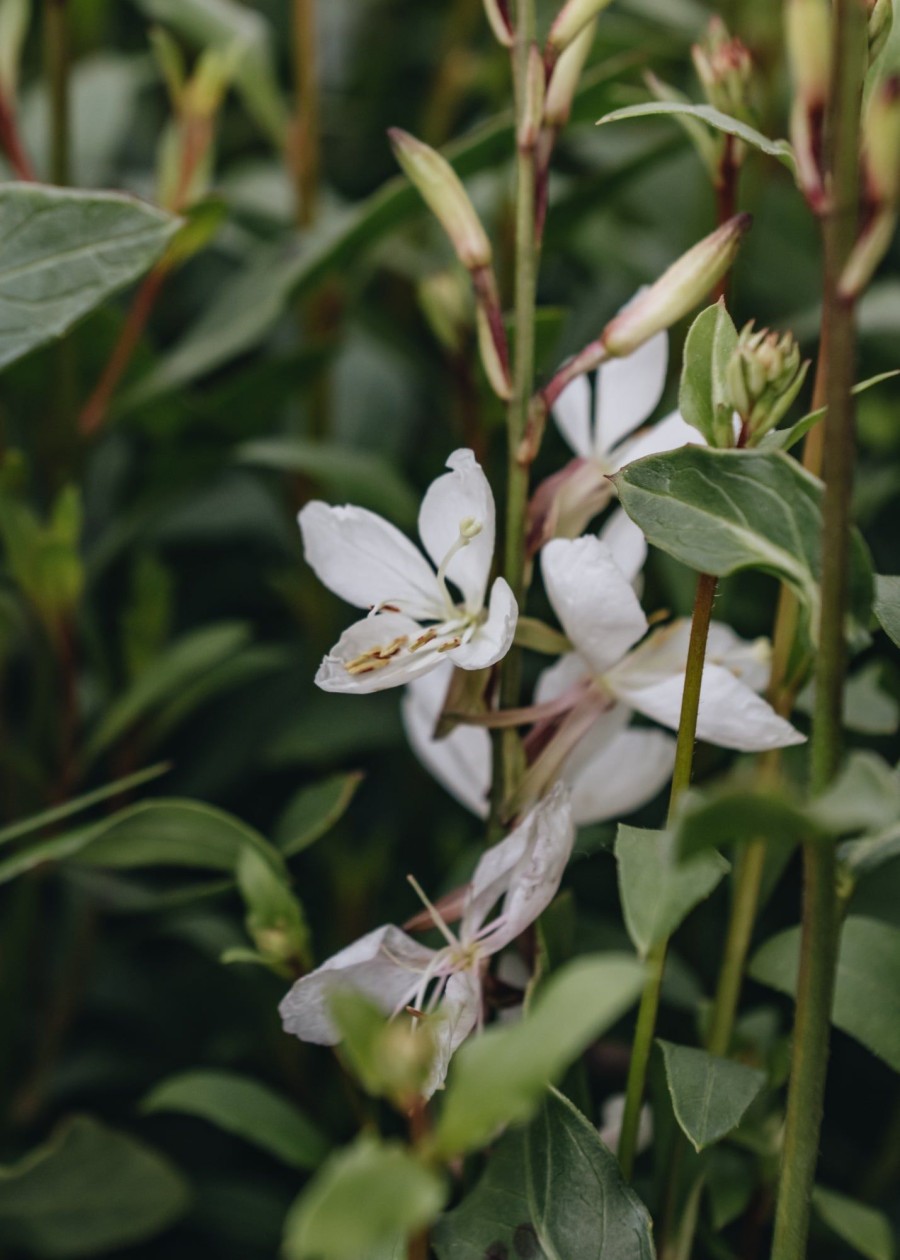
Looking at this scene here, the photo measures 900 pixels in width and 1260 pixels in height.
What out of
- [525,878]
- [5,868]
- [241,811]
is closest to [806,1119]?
[525,878]

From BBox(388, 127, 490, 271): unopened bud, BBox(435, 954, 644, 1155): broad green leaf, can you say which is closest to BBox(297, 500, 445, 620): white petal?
BBox(388, 127, 490, 271): unopened bud

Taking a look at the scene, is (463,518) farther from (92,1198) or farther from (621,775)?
(92,1198)

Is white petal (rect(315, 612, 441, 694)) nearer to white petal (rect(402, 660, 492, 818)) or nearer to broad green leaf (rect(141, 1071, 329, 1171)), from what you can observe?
white petal (rect(402, 660, 492, 818))

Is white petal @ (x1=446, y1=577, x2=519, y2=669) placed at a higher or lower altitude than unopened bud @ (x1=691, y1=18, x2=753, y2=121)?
lower

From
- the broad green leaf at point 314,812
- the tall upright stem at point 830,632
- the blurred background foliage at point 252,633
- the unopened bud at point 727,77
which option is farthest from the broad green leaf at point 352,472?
the tall upright stem at point 830,632

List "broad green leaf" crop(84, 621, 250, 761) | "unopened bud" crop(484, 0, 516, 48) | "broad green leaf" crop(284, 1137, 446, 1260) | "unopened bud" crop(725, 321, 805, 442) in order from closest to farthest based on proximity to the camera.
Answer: "broad green leaf" crop(284, 1137, 446, 1260) → "unopened bud" crop(725, 321, 805, 442) → "unopened bud" crop(484, 0, 516, 48) → "broad green leaf" crop(84, 621, 250, 761)

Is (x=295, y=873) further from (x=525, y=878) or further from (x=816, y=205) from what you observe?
(x=816, y=205)

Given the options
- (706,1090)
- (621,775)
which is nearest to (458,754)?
(621,775)
